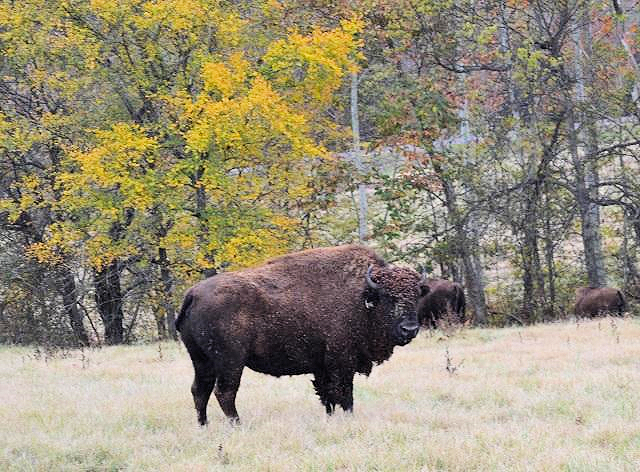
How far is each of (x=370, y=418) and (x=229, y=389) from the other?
1.45m

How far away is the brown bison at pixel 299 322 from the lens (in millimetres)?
8844

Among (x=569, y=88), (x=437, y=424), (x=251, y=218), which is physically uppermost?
(x=569, y=88)

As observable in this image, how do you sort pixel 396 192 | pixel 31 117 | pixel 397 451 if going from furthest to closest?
pixel 31 117 → pixel 396 192 → pixel 397 451

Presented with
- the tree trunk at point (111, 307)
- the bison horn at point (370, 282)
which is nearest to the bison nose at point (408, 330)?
the bison horn at point (370, 282)

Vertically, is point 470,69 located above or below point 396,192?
above

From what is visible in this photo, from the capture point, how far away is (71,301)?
78.8 feet

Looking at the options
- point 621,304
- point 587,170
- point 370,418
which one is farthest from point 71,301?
point 370,418

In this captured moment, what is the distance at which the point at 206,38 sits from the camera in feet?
69.3

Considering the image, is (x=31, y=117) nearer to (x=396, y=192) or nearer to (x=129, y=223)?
(x=129, y=223)

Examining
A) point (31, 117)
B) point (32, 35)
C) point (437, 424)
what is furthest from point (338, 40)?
point (437, 424)

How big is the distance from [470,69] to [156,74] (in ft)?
24.8

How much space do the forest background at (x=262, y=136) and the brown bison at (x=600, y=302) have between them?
1.12 meters

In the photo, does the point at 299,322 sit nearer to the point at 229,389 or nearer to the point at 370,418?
the point at 229,389

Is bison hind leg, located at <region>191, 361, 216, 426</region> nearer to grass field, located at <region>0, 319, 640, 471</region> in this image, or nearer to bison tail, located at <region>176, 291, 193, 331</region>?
grass field, located at <region>0, 319, 640, 471</region>
